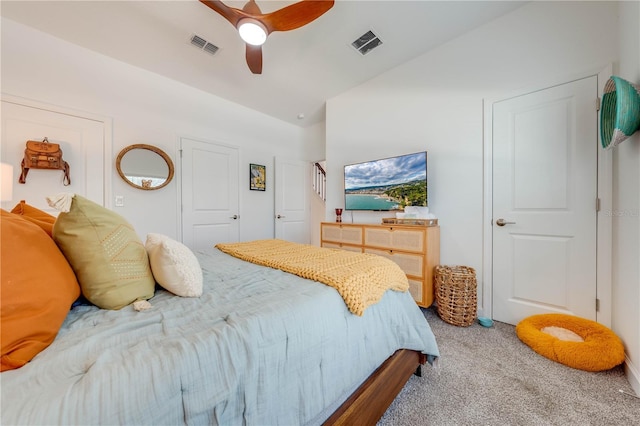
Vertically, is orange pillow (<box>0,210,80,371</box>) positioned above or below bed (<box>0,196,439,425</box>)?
above

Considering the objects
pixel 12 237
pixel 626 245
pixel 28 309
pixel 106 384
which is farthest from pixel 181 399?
pixel 626 245

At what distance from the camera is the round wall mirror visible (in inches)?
104

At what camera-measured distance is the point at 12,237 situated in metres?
0.67

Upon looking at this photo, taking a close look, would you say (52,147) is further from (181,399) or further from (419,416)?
(419,416)

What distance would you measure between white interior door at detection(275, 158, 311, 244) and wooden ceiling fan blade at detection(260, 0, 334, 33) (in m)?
2.50

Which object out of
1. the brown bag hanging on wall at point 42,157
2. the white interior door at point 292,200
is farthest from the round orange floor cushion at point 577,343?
the brown bag hanging on wall at point 42,157

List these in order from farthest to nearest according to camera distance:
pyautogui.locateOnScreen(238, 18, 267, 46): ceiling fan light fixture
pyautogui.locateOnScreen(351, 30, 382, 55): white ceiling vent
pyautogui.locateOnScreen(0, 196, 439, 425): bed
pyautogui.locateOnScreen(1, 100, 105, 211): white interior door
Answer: pyautogui.locateOnScreen(351, 30, 382, 55): white ceiling vent
pyautogui.locateOnScreen(1, 100, 105, 211): white interior door
pyautogui.locateOnScreen(238, 18, 267, 46): ceiling fan light fixture
pyautogui.locateOnScreen(0, 196, 439, 425): bed

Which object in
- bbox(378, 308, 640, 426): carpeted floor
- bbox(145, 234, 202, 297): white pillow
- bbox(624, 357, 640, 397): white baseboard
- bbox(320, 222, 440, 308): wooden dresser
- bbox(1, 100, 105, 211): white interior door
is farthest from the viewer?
bbox(320, 222, 440, 308): wooden dresser

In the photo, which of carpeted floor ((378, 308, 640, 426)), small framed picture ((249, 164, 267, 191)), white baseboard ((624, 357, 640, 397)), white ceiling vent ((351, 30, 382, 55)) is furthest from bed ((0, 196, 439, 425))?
small framed picture ((249, 164, 267, 191))

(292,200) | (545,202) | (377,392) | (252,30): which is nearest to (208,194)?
(292,200)

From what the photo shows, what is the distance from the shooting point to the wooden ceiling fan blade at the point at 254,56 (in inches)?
76.5

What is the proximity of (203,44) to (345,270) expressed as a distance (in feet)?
9.12

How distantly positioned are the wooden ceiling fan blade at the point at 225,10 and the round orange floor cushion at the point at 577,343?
3.24 meters

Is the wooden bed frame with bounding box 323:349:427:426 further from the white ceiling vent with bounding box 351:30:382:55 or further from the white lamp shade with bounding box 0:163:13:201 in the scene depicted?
the white ceiling vent with bounding box 351:30:382:55
